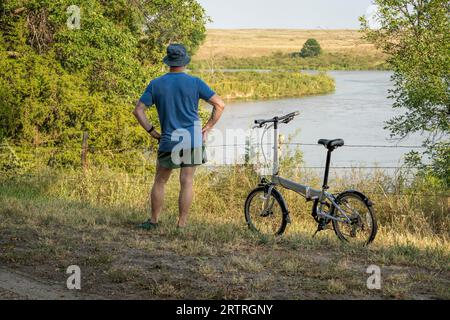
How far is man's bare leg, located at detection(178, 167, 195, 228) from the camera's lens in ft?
24.4

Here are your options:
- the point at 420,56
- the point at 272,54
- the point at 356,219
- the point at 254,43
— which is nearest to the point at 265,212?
the point at 356,219

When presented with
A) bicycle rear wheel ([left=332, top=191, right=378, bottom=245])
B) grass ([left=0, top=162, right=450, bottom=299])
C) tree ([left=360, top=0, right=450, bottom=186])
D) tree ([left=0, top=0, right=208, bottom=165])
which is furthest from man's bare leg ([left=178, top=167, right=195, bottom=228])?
tree ([left=360, top=0, right=450, bottom=186])

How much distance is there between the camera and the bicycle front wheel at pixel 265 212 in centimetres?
776

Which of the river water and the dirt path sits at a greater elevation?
the river water

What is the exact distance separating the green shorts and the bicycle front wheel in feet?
3.11

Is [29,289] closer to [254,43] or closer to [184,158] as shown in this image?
[184,158]

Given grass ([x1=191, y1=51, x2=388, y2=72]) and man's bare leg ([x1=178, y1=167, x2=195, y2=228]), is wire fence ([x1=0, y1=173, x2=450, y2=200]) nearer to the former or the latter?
man's bare leg ([x1=178, y1=167, x2=195, y2=228])

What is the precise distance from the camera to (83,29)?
59.8ft

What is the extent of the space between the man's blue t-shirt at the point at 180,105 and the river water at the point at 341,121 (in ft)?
21.5

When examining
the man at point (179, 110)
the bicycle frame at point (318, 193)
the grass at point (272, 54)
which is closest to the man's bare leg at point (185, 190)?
the man at point (179, 110)

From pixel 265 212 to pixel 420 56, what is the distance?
12379mm

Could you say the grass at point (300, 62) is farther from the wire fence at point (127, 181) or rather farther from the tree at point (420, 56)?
the wire fence at point (127, 181)

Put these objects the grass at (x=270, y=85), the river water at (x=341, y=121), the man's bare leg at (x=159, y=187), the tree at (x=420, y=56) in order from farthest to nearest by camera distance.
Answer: the grass at (x=270, y=85) → the river water at (x=341, y=121) → the tree at (x=420, y=56) → the man's bare leg at (x=159, y=187)
